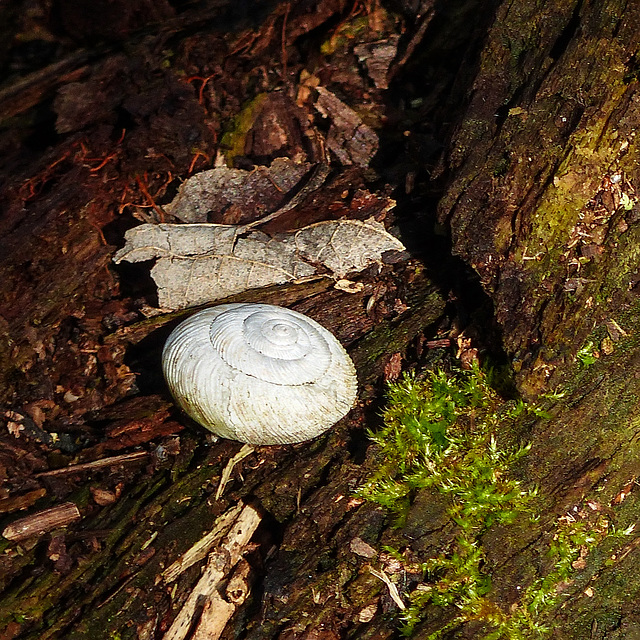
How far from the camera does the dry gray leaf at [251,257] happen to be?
398cm

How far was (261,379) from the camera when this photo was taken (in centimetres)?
327

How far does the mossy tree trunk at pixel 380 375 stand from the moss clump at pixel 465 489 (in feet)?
0.17

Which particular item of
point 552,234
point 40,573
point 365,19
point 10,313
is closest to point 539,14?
point 552,234

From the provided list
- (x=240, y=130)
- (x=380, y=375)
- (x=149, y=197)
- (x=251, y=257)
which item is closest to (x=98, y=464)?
(x=251, y=257)

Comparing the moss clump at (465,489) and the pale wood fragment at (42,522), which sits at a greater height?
the pale wood fragment at (42,522)

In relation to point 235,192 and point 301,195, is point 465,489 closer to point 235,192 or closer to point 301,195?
point 301,195

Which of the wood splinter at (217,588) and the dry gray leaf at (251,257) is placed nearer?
the wood splinter at (217,588)

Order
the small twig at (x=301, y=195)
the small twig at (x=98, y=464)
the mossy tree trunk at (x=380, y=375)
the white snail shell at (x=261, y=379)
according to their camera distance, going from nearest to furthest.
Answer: the mossy tree trunk at (x=380, y=375)
the white snail shell at (x=261, y=379)
the small twig at (x=98, y=464)
the small twig at (x=301, y=195)

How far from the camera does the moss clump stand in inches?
110

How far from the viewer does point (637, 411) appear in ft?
10.1

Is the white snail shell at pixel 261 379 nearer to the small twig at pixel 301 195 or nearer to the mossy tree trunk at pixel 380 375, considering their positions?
the mossy tree trunk at pixel 380 375

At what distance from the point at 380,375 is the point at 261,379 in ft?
2.15

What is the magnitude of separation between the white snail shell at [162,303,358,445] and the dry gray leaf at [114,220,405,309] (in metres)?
0.59

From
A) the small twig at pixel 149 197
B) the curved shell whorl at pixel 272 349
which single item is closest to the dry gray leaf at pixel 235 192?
the small twig at pixel 149 197
